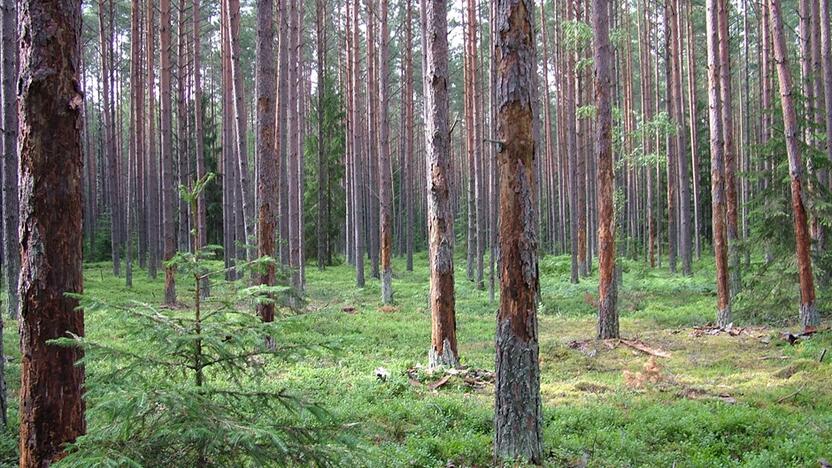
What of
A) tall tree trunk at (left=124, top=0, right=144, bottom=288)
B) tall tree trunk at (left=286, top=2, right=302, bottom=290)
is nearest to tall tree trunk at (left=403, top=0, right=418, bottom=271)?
tall tree trunk at (left=286, top=2, right=302, bottom=290)

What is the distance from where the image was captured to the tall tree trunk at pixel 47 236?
3.49 metres

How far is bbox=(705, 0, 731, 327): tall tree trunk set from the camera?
12266mm

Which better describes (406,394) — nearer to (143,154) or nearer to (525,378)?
(525,378)

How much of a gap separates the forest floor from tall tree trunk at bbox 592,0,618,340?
64 cm

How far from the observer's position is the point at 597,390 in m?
8.12

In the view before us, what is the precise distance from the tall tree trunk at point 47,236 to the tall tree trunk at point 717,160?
12000 mm

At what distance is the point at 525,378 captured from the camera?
17.2 ft

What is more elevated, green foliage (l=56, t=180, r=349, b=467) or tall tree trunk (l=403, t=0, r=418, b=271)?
tall tree trunk (l=403, t=0, r=418, b=271)

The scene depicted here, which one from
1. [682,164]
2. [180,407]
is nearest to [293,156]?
[180,407]

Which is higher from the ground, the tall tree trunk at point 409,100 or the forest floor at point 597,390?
the tall tree trunk at point 409,100

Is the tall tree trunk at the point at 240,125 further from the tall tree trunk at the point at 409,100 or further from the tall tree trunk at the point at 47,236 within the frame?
the tall tree trunk at the point at 409,100

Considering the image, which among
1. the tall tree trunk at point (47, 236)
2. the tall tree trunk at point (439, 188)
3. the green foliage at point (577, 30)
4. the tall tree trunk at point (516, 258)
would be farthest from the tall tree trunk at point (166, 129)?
the tall tree trunk at point (47, 236)

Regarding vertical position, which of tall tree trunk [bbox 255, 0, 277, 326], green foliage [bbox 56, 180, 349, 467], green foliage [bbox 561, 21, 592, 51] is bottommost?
green foliage [bbox 56, 180, 349, 467]

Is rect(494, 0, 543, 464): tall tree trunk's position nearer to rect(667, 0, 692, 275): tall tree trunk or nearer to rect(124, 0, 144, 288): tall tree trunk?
rect(667, 0, 692, 275): tall tree trunk
